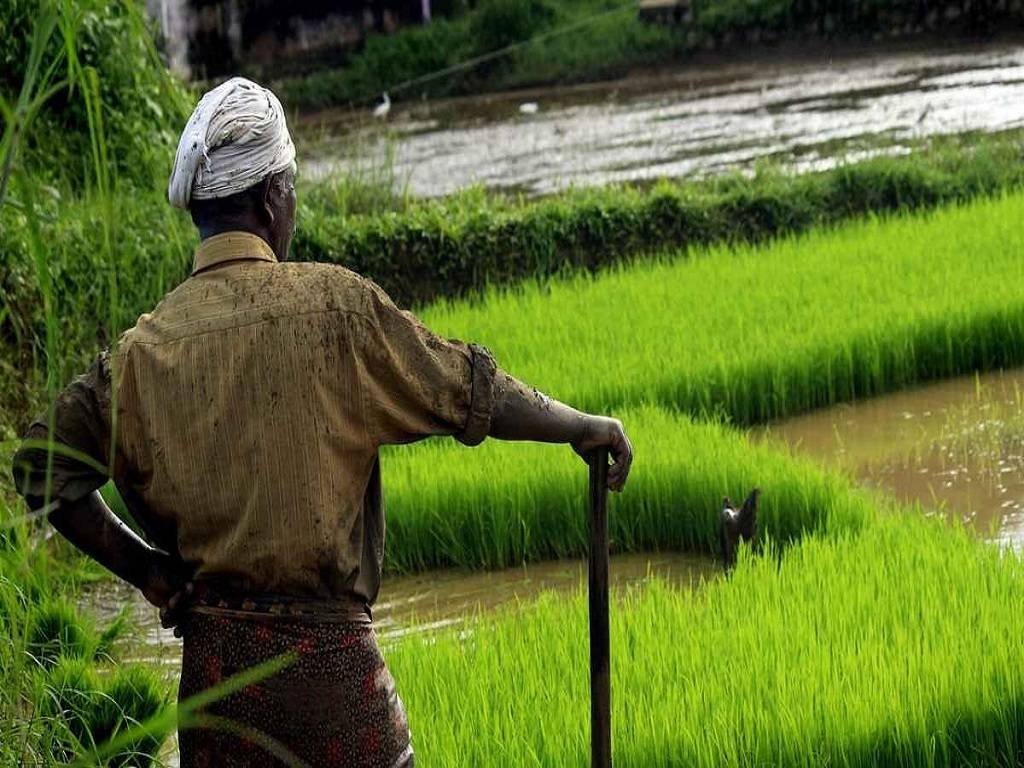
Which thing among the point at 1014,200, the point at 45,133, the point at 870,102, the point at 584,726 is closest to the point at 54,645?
the point at 584,726

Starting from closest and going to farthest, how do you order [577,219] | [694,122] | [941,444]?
1. [941,444]
2. [577,219]
3. [694,122]

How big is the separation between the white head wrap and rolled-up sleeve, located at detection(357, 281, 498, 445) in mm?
226

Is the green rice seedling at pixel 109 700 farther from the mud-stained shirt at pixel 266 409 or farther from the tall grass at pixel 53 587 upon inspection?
the mud-stained shirt at pixel 266 409

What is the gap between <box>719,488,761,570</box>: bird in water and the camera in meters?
4.65

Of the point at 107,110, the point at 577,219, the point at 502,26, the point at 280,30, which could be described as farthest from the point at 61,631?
the point at 280,30

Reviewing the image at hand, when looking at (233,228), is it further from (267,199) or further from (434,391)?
(434,391)

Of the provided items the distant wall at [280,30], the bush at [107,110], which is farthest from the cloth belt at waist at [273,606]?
the distant wall at [280,30]

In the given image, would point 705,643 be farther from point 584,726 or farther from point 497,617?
point 497,617

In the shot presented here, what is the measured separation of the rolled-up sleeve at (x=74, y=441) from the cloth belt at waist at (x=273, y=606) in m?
0.22

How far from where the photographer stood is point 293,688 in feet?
7.91

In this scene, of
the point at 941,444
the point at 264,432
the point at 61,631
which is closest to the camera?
the point at 264,432

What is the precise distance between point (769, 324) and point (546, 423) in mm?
4445

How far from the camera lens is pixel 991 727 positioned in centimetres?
336

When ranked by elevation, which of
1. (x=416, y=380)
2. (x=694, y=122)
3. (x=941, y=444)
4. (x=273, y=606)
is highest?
(x=416, y=380)
